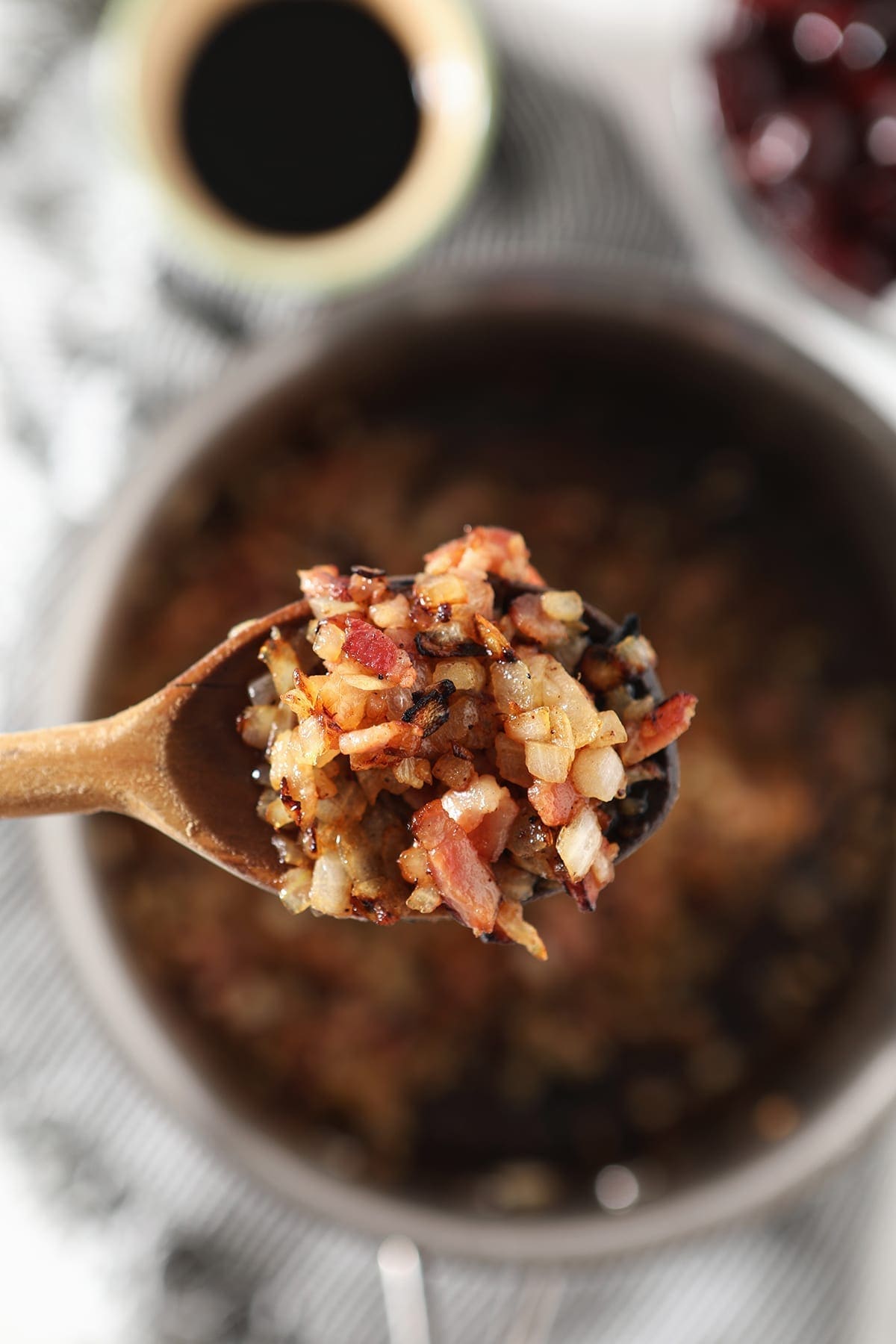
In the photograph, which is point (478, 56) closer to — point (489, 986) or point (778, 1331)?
point (489, 986)

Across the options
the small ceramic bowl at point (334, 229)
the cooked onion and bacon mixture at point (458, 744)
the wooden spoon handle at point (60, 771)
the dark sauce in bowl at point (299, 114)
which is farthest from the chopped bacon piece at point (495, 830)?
the dark sauce in bowl at point (299, 114)

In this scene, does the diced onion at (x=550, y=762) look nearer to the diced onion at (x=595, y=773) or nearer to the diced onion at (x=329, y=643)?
the diced onion at (x=595, y=773)

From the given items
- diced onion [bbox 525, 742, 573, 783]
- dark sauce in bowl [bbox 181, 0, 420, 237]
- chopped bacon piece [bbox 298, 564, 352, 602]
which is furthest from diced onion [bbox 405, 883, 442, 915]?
dark sauce in bowl [bbox 181, 0, 420, 237]

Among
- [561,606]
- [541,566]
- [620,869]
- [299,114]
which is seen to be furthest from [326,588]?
[299,114]

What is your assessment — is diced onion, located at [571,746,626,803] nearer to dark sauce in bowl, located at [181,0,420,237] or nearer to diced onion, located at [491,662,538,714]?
diced onion, located at [491,662,538,714]

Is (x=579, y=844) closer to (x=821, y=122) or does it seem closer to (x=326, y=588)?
(x=326, y=588)

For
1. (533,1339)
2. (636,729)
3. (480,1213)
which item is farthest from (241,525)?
(533,1339)
